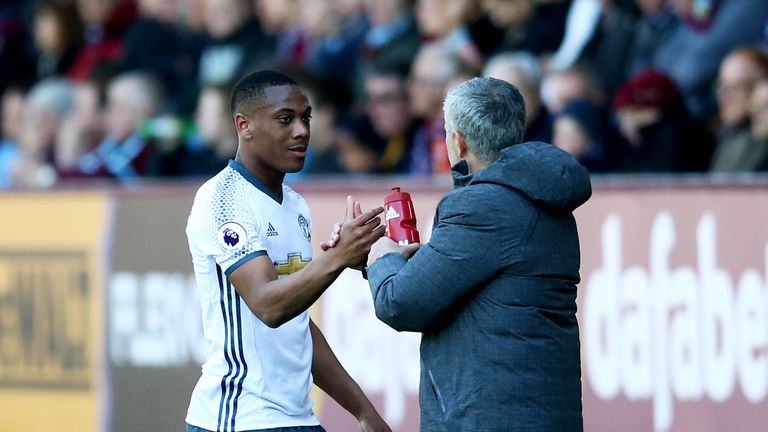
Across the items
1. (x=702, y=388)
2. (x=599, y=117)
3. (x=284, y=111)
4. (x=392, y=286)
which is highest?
(x=599, y=117)

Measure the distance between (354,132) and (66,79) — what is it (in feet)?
13.0

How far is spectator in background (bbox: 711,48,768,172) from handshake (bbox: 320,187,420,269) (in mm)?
3836

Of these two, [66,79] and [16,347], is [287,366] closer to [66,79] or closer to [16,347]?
[16,347]

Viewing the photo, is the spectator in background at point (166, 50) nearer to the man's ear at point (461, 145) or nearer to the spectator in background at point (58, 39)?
the spectator in background at point (58, 39)

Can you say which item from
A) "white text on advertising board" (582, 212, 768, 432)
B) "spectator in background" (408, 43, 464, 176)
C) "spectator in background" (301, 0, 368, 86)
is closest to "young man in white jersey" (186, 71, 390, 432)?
"white text on advertising board" (582, 212, 768, 432)

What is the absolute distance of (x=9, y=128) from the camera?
12.5m

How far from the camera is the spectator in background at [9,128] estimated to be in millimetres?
12008

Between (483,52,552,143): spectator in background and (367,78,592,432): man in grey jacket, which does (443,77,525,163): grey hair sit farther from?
(483,52,552,143): spectator in background

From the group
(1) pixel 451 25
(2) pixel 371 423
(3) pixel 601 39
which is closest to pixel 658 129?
(3) pixel 601 39

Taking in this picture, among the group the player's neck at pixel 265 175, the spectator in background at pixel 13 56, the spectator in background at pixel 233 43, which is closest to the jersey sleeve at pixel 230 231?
the player's neck at pixel 265 175

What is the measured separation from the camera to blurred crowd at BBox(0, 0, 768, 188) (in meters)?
8.20

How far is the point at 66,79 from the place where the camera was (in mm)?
12359

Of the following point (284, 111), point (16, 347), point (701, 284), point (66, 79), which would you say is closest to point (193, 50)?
point (66, 79)

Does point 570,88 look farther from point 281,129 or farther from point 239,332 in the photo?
point 239,332
